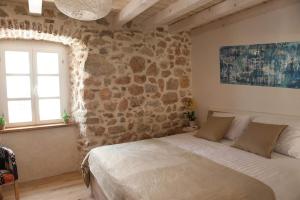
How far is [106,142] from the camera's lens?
11.4 ft

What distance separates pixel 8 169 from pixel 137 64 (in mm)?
2185

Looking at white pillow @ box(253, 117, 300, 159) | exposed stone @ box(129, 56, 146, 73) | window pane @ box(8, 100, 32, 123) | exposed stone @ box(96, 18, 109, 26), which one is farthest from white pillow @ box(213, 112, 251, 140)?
window pane @ box(8, 100, 32, 123)

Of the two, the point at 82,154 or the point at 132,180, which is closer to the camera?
the point at 132,180

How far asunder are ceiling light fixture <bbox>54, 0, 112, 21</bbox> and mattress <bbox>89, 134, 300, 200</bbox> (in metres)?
1.42

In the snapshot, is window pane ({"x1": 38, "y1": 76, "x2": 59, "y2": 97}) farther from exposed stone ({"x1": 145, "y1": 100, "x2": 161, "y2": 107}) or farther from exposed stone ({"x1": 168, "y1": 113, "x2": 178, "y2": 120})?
exposed stone ({"x1": 168, "y1": 113, "x2": 178, "y2": 120})

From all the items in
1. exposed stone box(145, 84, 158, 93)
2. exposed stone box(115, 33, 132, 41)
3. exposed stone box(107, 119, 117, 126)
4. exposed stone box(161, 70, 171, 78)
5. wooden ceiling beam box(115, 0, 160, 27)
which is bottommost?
exposed stone box(107, 119, 117, 126)

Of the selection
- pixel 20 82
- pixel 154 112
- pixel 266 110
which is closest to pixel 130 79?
pixel 154 112

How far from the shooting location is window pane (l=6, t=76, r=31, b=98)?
3.39 metres

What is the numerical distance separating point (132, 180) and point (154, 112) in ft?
6.83

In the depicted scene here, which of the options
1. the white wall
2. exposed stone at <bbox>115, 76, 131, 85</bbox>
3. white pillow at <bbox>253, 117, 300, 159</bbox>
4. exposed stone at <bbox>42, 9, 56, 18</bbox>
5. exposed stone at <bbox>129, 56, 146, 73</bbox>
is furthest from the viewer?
exposed stone at <bbox>129, 56, 146, 73</bbox>

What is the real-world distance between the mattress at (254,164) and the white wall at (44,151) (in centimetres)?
110

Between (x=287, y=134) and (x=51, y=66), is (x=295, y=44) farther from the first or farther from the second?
(x=51, y=66)

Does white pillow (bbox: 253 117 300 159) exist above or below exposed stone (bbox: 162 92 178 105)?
below

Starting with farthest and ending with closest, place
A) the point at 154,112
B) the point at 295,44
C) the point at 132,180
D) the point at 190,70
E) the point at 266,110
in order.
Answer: the point at 190,70
the point at 154,112
the point at 266,110
the point at 295,44
the point at 132,180
